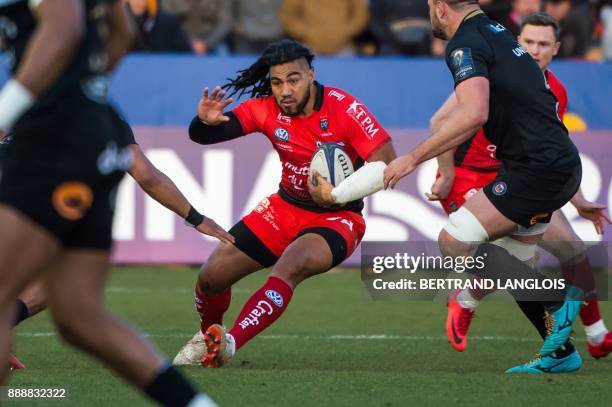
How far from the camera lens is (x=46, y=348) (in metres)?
8.10

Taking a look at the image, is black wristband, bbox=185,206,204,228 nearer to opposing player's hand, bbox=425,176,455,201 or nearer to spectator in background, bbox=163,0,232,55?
opposing player's hand, bbox=425,176,455,201

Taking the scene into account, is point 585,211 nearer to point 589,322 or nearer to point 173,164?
point 589,322

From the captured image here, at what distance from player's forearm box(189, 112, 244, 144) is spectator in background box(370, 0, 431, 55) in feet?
25.5

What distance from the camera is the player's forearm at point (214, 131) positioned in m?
7.69

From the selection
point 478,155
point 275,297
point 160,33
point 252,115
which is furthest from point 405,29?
point 275,297

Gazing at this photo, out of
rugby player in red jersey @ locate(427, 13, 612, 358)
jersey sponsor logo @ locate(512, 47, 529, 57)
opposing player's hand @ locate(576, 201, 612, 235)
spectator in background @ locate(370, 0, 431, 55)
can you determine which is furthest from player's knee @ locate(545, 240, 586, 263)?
spectator in background @ locate(370, 0, 431, 55)

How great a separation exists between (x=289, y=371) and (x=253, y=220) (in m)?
1.15

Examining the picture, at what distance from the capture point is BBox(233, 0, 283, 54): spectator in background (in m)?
15.3

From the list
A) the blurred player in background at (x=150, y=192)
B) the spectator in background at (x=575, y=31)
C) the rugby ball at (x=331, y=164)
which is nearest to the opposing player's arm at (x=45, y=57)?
the blurred player in background at (x=150, y=192)

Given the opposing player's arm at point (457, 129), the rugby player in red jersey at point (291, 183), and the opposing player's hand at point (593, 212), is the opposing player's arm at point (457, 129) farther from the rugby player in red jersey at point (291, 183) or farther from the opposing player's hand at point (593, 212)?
the opposing player's hand at point (593, 212)

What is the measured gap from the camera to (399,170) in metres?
6.49

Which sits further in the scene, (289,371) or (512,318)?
(512,318)

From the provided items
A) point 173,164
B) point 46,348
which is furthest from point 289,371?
point 173,164

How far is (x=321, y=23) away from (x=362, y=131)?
765cm
